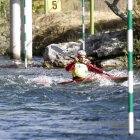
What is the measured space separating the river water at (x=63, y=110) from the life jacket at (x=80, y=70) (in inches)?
25.3

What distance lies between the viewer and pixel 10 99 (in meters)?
12.7

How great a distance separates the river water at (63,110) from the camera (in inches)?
337

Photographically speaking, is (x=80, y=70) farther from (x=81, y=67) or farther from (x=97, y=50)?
(x=97, y=50)

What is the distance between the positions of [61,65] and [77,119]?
40.0 feet

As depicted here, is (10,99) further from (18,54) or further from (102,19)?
(102,19)

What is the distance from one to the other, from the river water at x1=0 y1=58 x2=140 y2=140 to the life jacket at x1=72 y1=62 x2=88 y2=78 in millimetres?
642

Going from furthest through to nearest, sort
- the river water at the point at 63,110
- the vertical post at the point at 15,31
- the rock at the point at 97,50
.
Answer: the vertical post at the point at 15,31 < the rock at the point at 97,50 < the river water at the point at 63,110

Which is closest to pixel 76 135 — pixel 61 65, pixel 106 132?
pixel 106 132

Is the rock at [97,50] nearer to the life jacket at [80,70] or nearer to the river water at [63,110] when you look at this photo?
the river water at [63,110]

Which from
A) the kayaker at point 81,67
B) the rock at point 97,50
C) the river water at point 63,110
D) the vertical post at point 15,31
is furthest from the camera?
the vertical post at point 15,31

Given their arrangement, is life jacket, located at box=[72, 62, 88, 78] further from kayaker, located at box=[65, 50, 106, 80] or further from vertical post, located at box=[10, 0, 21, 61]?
vertical post, located at box=[10, 0, 21, 61]

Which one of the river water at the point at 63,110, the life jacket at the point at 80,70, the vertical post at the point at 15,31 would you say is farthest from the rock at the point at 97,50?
the life jacket at the point at 80,70

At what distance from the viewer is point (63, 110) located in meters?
10.9

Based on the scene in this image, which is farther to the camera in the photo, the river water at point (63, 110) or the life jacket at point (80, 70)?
the life jacket at point (80, 70)
